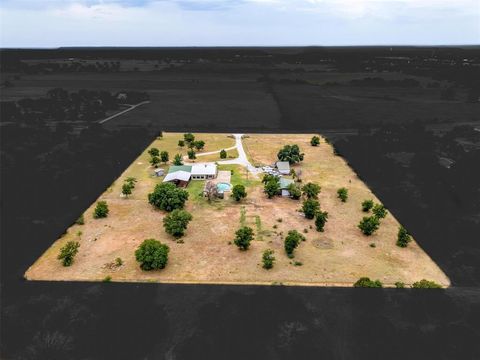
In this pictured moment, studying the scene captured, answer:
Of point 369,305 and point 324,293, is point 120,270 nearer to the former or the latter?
point 324,293

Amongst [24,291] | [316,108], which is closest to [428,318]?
[24,291]

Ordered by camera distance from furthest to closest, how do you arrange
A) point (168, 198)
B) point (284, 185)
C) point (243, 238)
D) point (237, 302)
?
point (284, 185), point (168, 198), point (243, 238), point (237, 302)

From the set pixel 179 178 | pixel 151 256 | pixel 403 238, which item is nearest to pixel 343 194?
pixel 403 238

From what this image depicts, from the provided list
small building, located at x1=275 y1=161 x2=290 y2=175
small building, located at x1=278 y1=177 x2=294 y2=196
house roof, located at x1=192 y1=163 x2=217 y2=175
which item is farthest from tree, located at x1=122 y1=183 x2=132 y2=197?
small building, located at x1=275 y1=161 x2=290 y2=175

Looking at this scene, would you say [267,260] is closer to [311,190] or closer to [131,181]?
[311,190]

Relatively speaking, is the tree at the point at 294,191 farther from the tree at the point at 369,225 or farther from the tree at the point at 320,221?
the tree at the point at 369,225

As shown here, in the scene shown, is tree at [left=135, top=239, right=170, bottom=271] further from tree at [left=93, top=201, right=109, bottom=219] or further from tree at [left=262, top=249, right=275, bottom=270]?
tree at [left=93, top=201, right=109, bottom=219]
